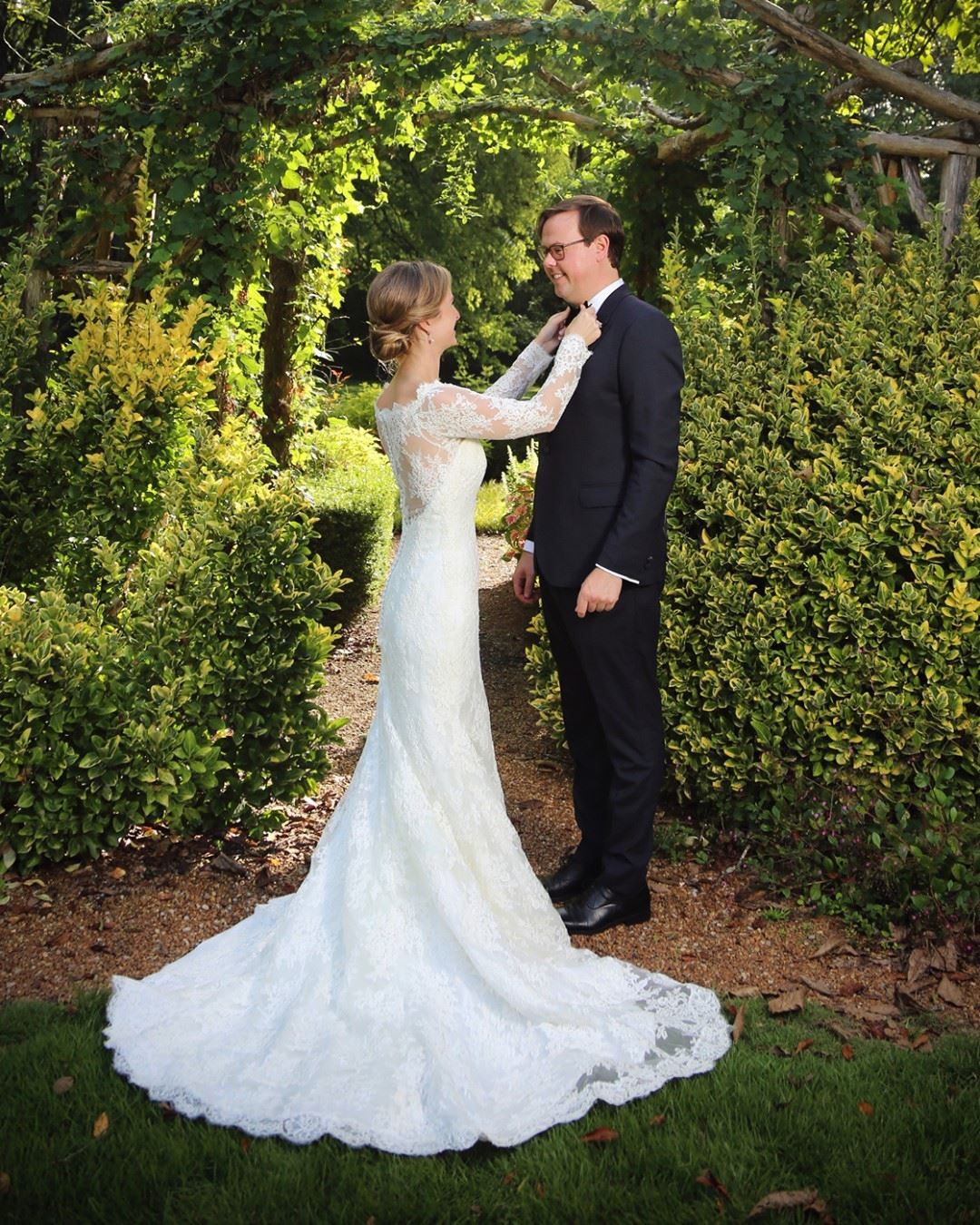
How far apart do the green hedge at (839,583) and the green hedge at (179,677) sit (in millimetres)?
1525

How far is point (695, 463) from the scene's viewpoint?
4.82 m

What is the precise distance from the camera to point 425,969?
324 centimetres

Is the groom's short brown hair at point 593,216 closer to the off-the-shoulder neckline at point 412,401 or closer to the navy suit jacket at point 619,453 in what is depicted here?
the navy suit jacket at point 619,453

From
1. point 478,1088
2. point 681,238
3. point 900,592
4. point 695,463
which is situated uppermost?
point 681,238

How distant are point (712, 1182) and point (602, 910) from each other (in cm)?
139

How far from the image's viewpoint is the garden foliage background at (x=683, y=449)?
4.33m

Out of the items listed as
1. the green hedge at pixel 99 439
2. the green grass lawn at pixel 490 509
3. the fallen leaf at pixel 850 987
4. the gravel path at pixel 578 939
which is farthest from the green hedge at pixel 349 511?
the fallen leaf at pixel 850 987

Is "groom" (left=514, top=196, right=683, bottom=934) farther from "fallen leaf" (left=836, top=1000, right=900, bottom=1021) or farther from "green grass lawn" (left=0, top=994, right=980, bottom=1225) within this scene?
"green grass lawn" (left=0, top=994, right=980, bottom=1225)

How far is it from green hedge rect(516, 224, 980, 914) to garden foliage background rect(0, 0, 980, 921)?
0.01 meters

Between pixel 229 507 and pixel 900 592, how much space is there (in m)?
2.54

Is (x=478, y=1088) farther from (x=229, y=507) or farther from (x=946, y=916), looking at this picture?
(x=229, y=507)

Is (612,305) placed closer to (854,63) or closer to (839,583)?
(839,583)

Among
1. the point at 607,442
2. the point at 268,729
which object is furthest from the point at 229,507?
the point at 607,442

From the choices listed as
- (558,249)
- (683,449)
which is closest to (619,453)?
(558,249)
